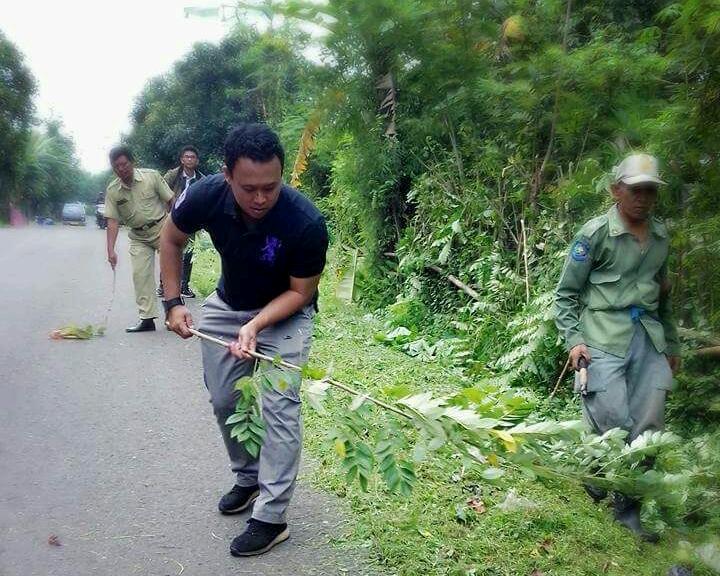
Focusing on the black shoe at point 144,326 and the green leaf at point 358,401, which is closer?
the green leaf at point 358,401

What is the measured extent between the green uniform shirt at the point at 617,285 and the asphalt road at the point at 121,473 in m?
1.67

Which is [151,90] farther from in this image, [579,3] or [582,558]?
[582,558]

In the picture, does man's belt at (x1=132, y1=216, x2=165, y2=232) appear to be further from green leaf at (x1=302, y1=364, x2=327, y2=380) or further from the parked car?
the parked car

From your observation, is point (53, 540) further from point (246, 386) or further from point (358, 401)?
point (358, 401)

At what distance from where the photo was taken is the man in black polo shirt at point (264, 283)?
12.4ft

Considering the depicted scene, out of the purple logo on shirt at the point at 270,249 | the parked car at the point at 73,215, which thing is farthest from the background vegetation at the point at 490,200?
the parked car at the point at 73,215

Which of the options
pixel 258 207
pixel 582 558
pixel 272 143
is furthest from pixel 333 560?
pixel 272 143

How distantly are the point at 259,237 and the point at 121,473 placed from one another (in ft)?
6.67

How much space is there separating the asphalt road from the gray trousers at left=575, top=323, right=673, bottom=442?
1.46m

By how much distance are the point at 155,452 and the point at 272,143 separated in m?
2.65

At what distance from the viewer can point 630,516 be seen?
4.19 metres

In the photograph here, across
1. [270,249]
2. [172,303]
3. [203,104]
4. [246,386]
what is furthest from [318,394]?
[203,104]

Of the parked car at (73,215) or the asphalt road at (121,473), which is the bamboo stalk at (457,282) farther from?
the parked car at (73,215)

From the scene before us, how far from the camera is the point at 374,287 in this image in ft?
34.9
